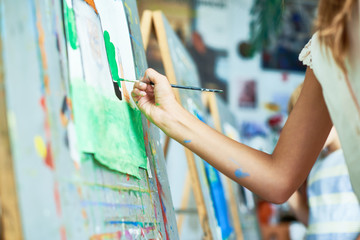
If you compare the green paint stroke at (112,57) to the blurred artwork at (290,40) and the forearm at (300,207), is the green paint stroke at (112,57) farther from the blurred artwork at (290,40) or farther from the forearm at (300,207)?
the blurred artwork at (290,40)

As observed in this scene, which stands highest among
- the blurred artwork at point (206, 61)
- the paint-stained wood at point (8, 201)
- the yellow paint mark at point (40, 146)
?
the blurred artwork at point (206, 61)

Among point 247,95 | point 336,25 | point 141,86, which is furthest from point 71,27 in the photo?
point 247,95

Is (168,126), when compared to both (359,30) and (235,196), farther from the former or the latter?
(235,196)

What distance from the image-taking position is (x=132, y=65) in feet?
3.51

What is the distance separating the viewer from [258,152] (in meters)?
0.91

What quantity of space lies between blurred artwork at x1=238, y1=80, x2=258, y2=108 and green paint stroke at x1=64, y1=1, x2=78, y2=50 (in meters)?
3.70

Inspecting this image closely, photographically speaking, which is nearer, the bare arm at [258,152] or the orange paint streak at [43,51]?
the orange paint streak at [43,51]

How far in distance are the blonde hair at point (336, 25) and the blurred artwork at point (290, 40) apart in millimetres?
3862

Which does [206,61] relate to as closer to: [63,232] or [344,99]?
[344,99]

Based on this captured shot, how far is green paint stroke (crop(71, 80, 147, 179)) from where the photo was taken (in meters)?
0.67

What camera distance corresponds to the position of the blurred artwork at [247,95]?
172 inches

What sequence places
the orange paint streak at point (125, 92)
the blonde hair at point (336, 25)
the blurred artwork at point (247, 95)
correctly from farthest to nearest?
1. the blurred artwork at point (247, 95)
2. the orange paint streak at point (125, 92)
3. the blonde hair at point (336, 25)

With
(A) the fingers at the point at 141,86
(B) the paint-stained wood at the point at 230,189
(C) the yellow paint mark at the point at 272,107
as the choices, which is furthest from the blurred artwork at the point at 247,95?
(A) the fingers at the point at 141,86

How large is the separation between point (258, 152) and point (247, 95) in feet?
11.5
